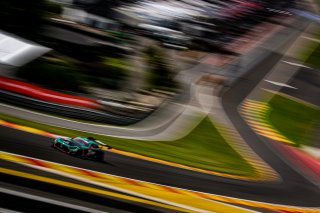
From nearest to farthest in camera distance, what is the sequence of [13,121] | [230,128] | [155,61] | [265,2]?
[13,121], [230,128], [155,61], [265,2]

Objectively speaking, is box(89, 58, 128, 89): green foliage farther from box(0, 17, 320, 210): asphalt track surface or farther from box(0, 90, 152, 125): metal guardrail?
box(0, 17, 320, 210): asphalt track surface

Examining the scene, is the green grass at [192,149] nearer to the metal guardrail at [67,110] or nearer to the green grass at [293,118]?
the metal guardrail at [67,110]

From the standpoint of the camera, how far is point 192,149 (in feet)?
53.5

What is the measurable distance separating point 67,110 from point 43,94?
1.10 meters

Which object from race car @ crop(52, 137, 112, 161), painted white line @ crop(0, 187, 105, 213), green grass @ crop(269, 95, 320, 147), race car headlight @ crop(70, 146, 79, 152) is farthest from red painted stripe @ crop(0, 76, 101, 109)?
green grass @ crop(269, 95, 320, 147)

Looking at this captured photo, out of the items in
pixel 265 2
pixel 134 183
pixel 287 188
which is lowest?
pixel 287 188

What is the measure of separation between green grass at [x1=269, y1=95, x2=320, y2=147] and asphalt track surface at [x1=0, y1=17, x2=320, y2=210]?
11.6 feet

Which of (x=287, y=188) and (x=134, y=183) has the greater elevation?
(x=134, y=183)

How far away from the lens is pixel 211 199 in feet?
40.9

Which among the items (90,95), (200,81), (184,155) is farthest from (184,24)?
(184,155)

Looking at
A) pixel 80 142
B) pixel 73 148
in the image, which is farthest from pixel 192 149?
pixel 73 148

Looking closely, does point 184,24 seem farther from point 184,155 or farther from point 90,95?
point 184,155

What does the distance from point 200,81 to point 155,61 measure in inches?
131

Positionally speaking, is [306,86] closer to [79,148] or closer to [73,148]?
[79,148]
